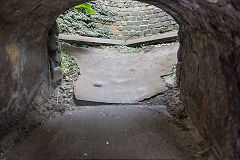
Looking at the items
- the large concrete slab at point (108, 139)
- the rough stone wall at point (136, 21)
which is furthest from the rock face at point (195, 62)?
the rough stone wall at point (136, 21)

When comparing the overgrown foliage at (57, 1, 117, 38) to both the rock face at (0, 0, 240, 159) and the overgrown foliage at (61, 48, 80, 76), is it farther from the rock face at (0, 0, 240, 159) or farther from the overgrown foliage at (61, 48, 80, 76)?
the rock face at (0, 0, 240, 159)

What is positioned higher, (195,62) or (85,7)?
(85,7)

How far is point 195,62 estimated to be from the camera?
233cm

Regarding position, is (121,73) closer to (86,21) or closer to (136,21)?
(86,21)

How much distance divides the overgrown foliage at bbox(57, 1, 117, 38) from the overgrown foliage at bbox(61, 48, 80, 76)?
159 cm

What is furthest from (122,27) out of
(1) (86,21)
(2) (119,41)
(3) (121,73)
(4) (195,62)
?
(4) (195,62)

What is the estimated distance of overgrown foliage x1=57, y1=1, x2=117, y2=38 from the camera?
6264 mm

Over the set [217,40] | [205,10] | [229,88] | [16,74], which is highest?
[205,10]

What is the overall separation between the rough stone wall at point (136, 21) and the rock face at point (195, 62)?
4075 millimetres

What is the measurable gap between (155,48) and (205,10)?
159 inches

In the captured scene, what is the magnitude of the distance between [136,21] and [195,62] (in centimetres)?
542

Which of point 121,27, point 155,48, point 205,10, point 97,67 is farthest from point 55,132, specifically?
point 121,27

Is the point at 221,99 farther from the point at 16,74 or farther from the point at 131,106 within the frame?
the point at 16,74

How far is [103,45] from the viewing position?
6.16 m
